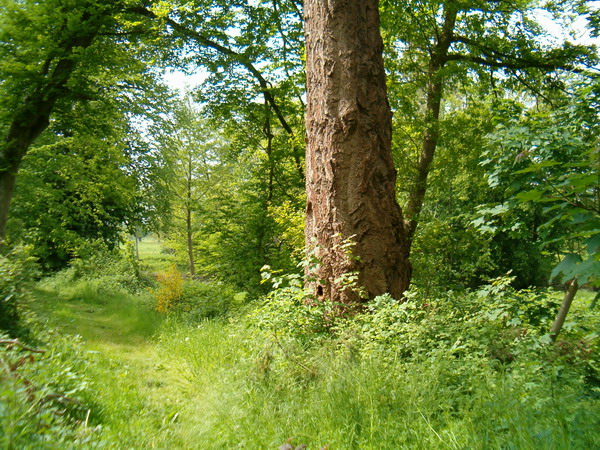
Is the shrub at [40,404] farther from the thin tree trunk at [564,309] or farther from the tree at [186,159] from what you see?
the tree at [186,159]

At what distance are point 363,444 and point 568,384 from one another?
4.60 ft

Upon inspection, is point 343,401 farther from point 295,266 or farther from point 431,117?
point 431,117

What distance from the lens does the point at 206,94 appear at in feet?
40.0

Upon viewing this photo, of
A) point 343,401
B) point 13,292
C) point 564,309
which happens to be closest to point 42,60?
point 13,292

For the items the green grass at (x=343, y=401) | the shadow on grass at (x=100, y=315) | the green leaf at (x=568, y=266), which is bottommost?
the shadow on grass at (x=100, y=315)

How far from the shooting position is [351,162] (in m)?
5.46

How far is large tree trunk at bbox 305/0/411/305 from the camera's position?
17.5 ft

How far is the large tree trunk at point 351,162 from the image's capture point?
5.32 meters

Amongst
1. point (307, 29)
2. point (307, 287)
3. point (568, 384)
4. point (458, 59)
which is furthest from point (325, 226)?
point (458, 59)

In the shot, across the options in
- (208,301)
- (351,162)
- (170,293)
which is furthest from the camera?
(170,293)

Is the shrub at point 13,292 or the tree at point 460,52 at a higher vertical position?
the tree at point 460,52

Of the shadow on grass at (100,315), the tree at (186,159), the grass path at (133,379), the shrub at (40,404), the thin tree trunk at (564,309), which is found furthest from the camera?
the tree at (186,159)

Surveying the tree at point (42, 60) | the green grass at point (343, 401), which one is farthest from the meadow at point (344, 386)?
the tree at point (42, 60)

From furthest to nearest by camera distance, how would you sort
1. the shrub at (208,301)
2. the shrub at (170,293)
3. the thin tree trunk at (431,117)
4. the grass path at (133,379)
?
the shrub at (170,293) < the shrub at (208,301) < the thin tree trunk at (431,117) < the grass path at (133,379)
